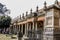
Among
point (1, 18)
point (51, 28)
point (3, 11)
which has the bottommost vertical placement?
point (51, 28)

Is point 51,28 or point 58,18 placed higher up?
point 58,18

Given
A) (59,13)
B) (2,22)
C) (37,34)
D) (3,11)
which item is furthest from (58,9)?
(3,11)

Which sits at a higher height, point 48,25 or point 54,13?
point 54,13

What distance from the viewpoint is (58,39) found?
34.5ft

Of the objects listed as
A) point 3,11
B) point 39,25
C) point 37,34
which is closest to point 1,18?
point 3,11

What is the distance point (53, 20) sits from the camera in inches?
415

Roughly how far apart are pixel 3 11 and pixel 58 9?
57.5 m

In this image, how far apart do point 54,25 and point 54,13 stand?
0.84 m

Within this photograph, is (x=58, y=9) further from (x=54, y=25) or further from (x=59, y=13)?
(x=54, y=25)

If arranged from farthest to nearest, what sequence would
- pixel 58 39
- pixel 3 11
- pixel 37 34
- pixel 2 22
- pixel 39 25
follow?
pixel 3 11 → pixel 2 22 → pixel 39 25 → pixel 37 34 → pixel 58 39

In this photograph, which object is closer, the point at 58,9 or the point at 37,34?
the point at 58,9

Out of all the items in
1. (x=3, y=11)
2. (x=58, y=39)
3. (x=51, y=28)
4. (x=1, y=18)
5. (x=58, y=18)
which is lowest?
(x=58, y=39)

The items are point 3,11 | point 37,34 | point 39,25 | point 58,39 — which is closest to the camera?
point 58,39

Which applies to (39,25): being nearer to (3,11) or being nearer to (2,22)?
(2,22)
